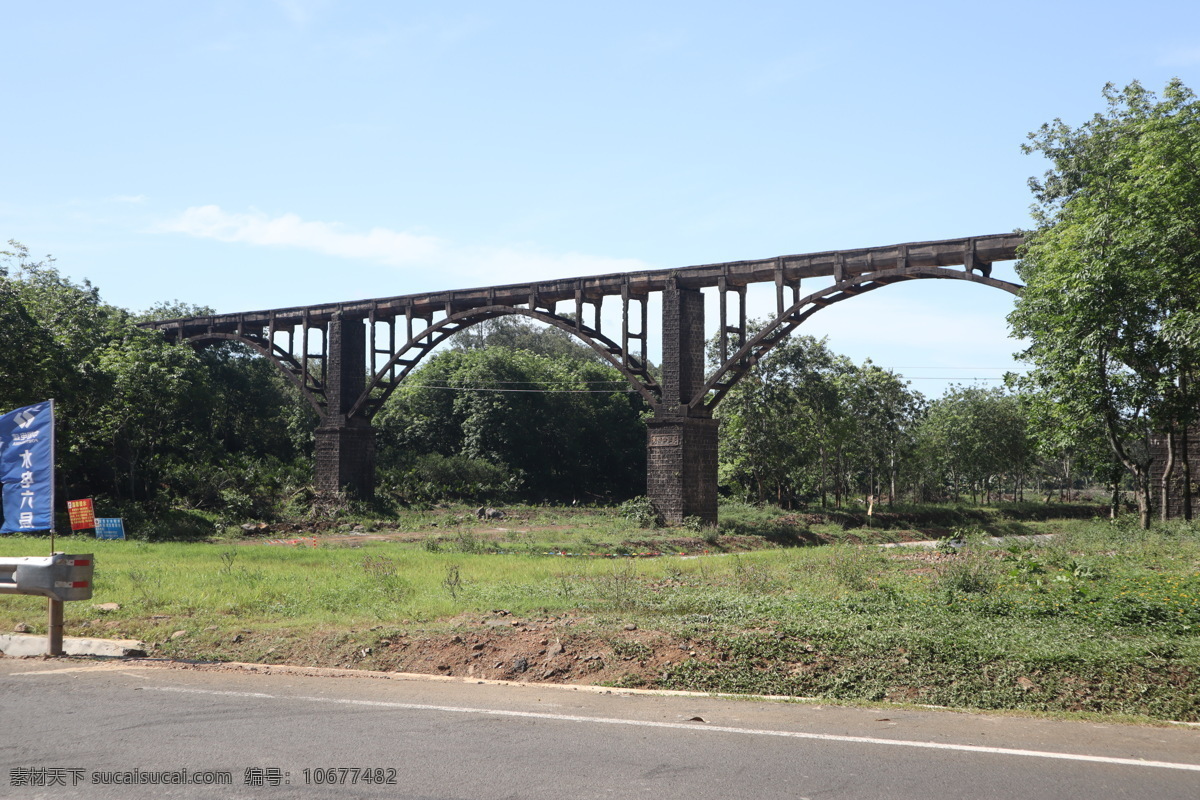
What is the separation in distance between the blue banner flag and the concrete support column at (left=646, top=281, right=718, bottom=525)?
20683mm

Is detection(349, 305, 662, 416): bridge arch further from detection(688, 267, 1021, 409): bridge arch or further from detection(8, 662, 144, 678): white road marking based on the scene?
detection(8, 662, 144, 678): white road marking

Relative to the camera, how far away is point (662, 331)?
97.3 feet

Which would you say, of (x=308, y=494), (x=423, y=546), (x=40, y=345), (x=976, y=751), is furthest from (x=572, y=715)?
(x=308, y=494)

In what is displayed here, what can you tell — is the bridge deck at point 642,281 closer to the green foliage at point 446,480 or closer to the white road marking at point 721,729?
the green foliage at point 446,480

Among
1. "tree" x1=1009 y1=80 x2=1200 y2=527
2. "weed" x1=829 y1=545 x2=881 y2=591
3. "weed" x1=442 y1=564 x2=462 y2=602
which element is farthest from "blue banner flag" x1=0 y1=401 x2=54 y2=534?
"tree" x1=1009 y1=80 x2=1200 y2=527

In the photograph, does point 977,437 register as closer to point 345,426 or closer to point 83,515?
point 345,426

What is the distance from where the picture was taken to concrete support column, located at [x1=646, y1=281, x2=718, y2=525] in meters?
29.3

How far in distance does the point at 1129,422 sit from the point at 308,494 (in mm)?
28546

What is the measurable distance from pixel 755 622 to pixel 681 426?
19.4m

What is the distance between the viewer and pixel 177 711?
7.33 meters

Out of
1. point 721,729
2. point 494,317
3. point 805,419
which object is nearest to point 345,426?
point 494,317

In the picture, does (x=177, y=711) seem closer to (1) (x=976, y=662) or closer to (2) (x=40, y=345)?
(1) (x=976, y=662)

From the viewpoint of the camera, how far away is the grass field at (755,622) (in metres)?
8.05

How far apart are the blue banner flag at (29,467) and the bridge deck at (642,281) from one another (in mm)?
21155
